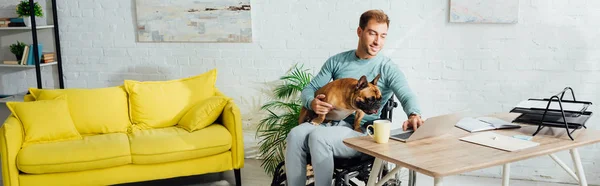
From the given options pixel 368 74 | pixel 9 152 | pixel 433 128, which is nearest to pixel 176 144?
pixel 9 152

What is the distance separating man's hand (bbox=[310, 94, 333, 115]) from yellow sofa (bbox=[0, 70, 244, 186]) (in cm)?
97

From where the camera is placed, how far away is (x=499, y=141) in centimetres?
228

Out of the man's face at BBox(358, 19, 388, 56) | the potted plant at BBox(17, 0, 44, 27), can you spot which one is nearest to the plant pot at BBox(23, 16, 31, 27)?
the potted plant at BBox(17, 0, 44, 27)

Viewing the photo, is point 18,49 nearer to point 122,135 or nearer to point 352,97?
point 122,135

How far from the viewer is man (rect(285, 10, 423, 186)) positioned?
9.02ft

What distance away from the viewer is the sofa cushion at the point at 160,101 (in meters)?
3.96

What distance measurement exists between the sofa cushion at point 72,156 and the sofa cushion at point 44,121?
2.7 inches

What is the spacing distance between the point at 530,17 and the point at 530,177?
1035mm

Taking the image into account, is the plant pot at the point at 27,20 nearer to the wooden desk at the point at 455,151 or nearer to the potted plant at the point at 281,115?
the potted plant at the point at 281,115

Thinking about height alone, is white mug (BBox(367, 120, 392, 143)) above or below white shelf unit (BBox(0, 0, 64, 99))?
→ below

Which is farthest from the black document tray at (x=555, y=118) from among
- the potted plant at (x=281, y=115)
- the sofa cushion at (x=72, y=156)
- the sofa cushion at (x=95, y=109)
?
the sofa cushion at (x=95, y=109)

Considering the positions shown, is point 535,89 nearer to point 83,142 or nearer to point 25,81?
point 83,142

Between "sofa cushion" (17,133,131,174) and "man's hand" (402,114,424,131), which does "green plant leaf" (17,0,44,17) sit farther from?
"man's hand" (402,114,424,131)

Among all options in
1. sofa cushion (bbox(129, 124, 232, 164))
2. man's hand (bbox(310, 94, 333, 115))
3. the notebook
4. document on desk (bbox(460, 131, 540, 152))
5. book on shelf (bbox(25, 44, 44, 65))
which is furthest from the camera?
book on shelf (bbox(25, 44, 44, 65))
